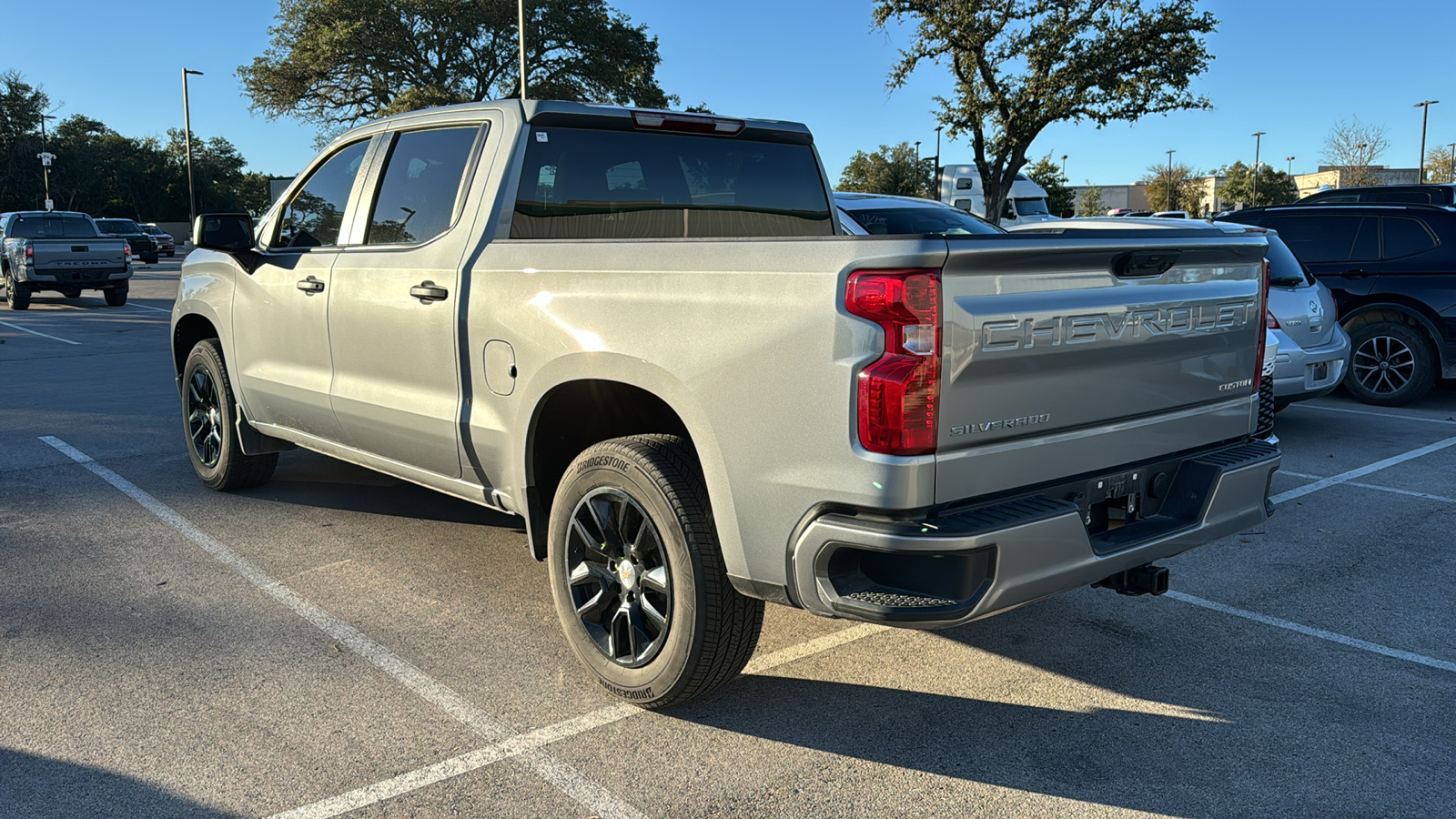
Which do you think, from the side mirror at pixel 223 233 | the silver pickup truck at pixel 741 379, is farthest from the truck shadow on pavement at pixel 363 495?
the side mirror at pixel 223 233

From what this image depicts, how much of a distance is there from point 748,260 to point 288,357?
9.80 ft

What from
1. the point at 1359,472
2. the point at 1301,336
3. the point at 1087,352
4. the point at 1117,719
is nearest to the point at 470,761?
the point at 1117,719

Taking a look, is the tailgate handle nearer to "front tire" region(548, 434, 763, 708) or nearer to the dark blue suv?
"front tire" region(548, 434, 763, 708)

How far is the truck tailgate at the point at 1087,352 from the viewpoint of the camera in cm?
283

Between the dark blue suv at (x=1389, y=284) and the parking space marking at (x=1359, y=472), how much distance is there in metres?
1.73

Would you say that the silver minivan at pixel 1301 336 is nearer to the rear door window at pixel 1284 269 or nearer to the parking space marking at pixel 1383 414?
the rear door window at pixel 1284 269

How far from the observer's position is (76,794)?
297 cm

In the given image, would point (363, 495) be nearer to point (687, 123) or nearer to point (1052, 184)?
point (687, 123)

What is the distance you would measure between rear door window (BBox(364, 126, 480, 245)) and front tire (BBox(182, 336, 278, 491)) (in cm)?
167

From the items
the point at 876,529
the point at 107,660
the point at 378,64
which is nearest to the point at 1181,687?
the point at 876,529

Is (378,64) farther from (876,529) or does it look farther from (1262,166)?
(1262,166)

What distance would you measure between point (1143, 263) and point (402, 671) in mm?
2738

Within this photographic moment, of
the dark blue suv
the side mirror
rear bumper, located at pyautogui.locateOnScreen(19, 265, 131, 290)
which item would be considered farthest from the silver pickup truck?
rear bumper, located at pyautogui.locateOnScreen(19, 265, 131, 290)

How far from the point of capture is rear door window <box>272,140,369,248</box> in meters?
5.00
